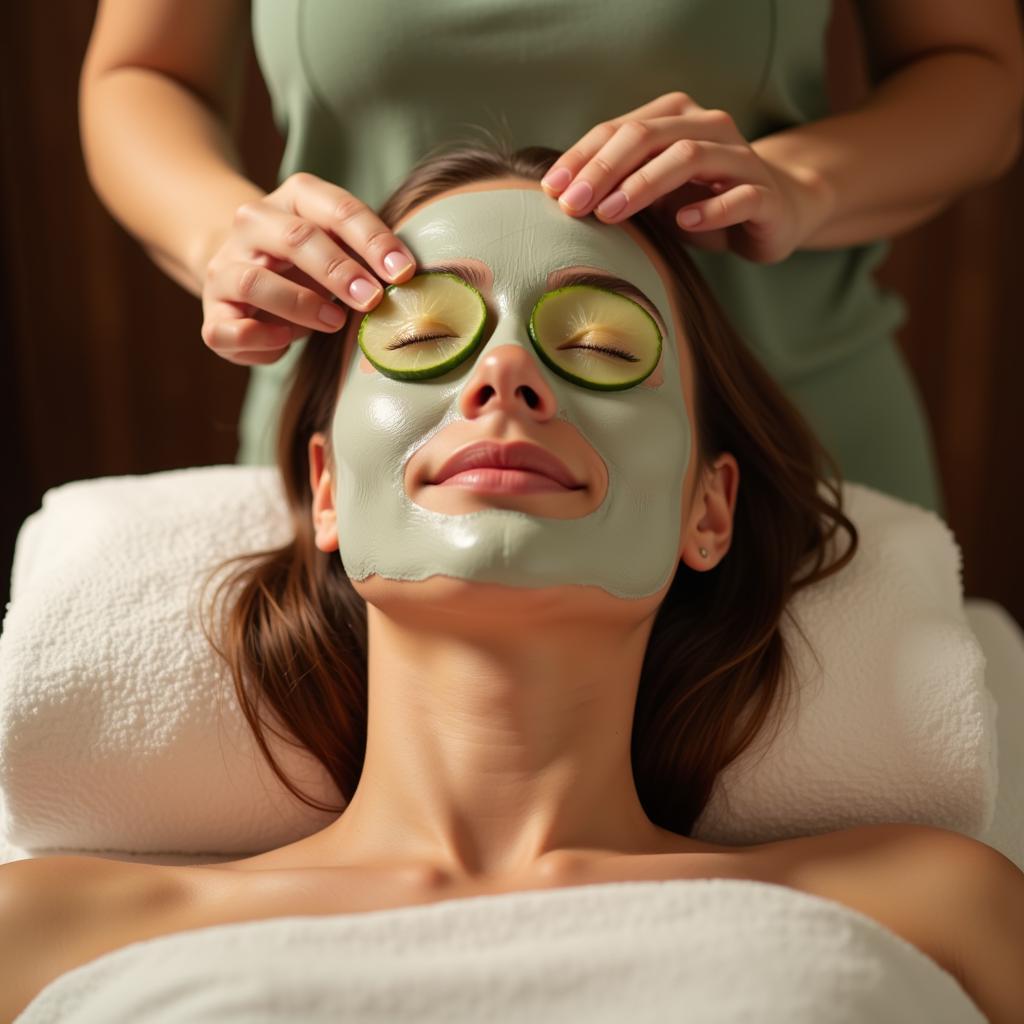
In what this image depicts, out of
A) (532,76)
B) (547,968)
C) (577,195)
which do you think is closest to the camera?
(547,968)

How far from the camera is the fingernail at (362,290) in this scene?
118 cm

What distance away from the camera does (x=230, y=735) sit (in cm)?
134

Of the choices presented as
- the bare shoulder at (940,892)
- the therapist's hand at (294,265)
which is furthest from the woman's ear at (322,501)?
the bare shoulder at (940,892)

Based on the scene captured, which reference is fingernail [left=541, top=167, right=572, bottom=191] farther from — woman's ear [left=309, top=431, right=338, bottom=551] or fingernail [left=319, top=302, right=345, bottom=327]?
woman's ear [left=309, top=431, right=338, bottom=551]

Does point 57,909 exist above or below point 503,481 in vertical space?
below

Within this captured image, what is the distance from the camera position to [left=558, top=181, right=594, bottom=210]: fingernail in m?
1.19

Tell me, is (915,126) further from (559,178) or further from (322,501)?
(322,501)

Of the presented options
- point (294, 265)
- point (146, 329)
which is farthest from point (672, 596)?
point (146, 329)

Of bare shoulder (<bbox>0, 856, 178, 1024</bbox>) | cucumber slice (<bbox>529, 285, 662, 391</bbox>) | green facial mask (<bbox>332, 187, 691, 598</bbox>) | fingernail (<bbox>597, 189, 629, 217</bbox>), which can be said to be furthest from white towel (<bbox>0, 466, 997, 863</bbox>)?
fingernail (<bbox>597, 189, 629, 217</bbox>)

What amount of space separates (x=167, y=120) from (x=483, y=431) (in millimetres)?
681

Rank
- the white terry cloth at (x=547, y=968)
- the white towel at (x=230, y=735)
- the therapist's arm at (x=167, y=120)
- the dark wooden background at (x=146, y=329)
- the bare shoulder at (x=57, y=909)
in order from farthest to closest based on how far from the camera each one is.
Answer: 1. the dark wooden background at (x=146, y=329)
2. the therapist's arm at (x=167, y=120)
3. the white towel at (x=230, y=735)
4. the bare shoulder at (x=57, y=909)
5. the white terry cloth at (x=547, y=968)

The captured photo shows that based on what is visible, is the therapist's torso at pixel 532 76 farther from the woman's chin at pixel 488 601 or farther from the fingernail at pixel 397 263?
the woman's chin at pixel 488 601

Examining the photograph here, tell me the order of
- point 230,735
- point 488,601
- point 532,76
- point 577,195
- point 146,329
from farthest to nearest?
point 146,329 < point 532,76 < point 230,735 < point 577,195 < point 488,601

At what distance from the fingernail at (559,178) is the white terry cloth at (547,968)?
632 millimetres
